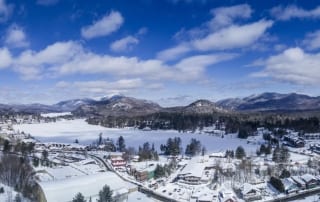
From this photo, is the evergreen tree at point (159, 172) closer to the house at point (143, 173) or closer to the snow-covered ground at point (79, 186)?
the house at point (143, 173)

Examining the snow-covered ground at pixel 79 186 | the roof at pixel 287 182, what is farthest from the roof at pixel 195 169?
the roof at pixel 287 182

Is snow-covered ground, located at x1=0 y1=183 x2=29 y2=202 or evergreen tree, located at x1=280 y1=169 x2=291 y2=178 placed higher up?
evergreen tree, located at x1=280 y1=169 x2=291 y2=178

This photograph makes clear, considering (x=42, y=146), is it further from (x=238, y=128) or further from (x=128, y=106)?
(x=128, y=106)

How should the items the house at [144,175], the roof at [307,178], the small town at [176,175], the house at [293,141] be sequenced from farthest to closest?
the house at [293,141], the house at [144,175], the roof at [307,178], the small town at [176,175]

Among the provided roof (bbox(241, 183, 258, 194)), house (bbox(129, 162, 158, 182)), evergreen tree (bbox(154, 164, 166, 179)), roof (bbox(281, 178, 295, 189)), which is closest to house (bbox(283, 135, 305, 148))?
roof (bbox(281, 178, 295, 189))

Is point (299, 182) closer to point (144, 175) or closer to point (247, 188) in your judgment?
point (247, 188)

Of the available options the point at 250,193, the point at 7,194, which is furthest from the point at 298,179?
the point at 7,194

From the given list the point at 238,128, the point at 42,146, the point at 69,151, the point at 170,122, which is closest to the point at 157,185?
the point at 69,151

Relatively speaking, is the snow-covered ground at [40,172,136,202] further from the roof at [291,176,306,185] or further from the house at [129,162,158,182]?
the roof at [291,176,306,185]
